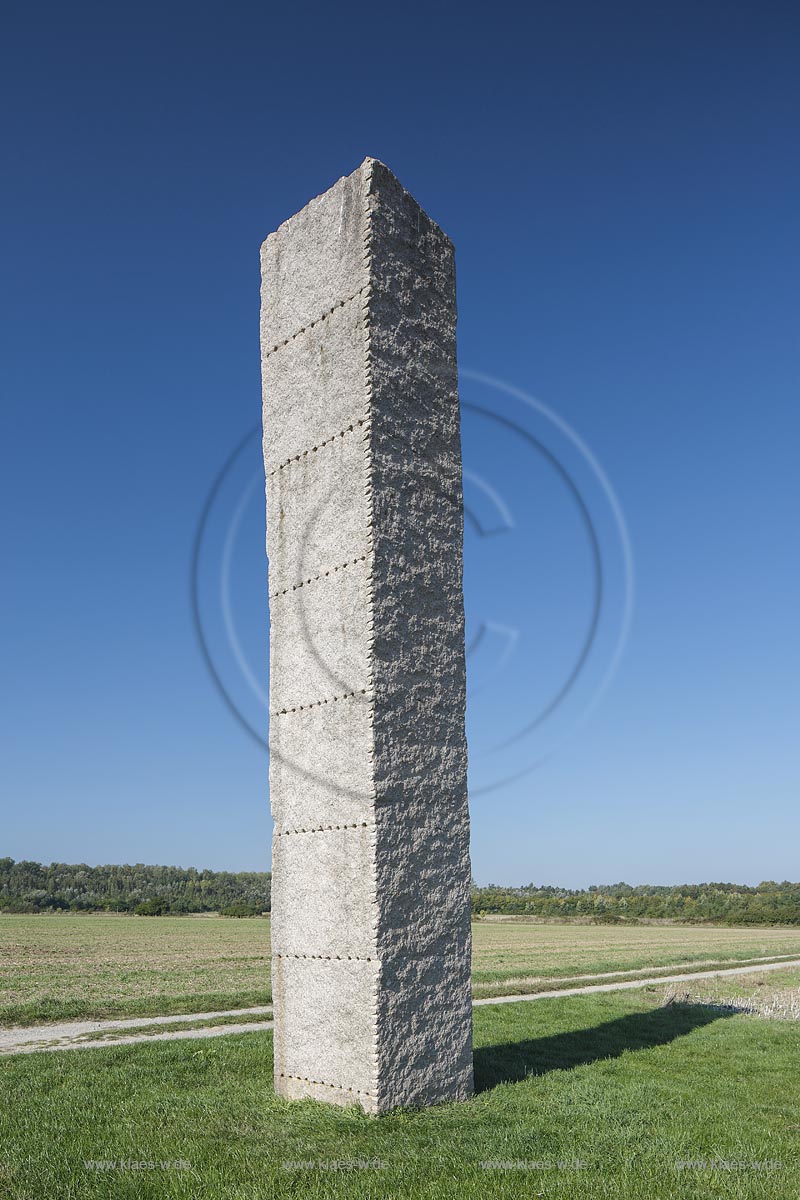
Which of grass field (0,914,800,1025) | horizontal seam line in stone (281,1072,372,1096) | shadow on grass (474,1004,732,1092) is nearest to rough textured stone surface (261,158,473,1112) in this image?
horizontal seam line in stone (281,1072,372,1096)

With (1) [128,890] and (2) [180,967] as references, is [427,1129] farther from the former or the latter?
(1) [128,890]

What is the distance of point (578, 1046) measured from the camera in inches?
425

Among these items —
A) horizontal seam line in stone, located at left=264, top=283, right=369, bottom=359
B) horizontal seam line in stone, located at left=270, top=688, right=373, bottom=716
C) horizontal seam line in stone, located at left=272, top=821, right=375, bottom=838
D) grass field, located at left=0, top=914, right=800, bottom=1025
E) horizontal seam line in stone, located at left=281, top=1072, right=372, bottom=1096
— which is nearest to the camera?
horizontal seam line in stone, located at left=281, top=1072, right=372, bottom=1096

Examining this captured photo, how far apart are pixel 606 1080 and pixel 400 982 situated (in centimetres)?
262

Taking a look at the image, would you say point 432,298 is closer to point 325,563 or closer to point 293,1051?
point 325,563

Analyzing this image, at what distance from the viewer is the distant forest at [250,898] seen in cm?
7278

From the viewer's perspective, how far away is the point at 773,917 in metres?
66.1

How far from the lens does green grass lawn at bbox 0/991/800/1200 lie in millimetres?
5664

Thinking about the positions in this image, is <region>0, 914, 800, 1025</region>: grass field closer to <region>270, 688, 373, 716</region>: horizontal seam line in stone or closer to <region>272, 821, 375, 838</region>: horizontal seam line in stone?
<region>272, 821, 375, 838</region>: horizontal seam line in stone

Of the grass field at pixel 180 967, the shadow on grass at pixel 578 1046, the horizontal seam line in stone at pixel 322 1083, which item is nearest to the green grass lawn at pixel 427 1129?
the shadow on grass at pixel 578 1046

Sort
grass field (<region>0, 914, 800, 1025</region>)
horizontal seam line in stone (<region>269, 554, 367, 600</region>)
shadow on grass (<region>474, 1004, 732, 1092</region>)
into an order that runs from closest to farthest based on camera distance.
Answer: horizontal seam line in stone (<region>269, 554, 367, 600</region>)
shadow on grass (<region>474, 1004, 732, 1092</region>)
grass field (<region>0, 914, 800, 1025</region>)

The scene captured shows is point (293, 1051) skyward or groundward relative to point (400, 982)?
groundward

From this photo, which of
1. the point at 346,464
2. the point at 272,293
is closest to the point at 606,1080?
the point at 346,464

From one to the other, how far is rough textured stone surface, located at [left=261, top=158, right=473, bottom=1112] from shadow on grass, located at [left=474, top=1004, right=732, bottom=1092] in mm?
1400
